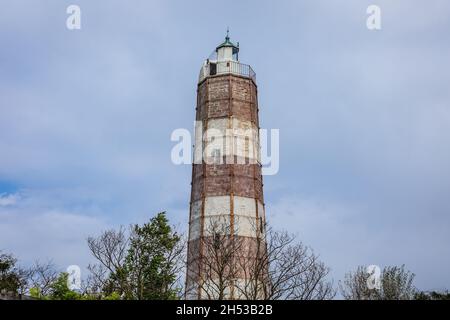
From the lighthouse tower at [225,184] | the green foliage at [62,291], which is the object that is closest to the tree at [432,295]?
the lighthouse tower at [225,184]

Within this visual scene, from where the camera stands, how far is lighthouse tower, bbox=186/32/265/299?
30.0m

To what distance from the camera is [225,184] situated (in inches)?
1254

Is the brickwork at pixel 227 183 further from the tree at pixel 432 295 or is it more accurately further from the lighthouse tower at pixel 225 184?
the tree at pixel 432 295

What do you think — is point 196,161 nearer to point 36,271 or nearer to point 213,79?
point 213,79

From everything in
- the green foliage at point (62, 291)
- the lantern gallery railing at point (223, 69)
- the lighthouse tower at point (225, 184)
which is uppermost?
the lantern gallery railing at point (223, 69)

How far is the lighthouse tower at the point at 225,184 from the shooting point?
30.0 m

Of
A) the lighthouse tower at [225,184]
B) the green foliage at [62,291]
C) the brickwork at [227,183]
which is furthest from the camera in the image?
the brickwork at [227,183]

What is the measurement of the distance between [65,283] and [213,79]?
17.9m
